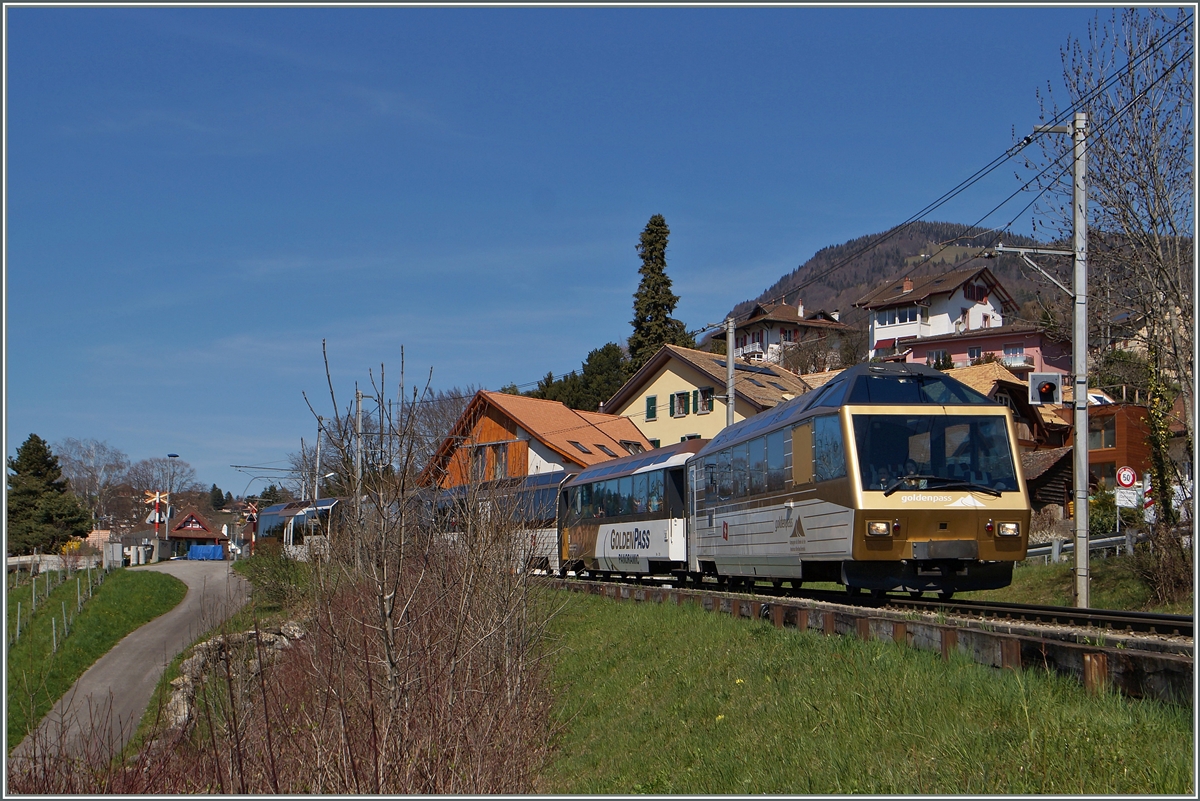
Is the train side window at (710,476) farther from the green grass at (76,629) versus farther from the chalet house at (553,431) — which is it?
the chalet house at (553,431)

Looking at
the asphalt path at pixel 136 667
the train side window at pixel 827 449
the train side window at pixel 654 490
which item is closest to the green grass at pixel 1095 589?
the train side window at pixel 827 449

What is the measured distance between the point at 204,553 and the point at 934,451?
7687cm

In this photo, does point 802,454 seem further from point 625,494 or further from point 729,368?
point 729,368

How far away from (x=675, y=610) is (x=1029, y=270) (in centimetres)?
988

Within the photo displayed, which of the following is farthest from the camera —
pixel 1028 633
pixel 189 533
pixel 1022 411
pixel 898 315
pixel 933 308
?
pixel 933 308

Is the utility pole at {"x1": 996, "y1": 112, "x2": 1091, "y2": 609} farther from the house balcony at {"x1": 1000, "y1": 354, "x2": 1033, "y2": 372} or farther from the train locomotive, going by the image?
the house balcony at {"x1": 1000, "y1": 354, "x2": 1033, "y2": 372}

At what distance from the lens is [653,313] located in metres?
76.4

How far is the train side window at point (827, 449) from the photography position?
14641 millimetres

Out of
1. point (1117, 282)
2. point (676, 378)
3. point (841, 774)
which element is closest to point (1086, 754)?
point (841, 774)

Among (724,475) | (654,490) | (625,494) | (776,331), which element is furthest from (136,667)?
(776,331)

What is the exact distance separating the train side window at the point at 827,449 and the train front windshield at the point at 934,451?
29 centimetres

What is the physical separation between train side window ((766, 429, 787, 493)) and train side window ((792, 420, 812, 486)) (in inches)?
17.7

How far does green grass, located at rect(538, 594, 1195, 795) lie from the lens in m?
6.37

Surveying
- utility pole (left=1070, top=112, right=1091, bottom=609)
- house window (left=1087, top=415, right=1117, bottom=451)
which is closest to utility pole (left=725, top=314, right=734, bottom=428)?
utility pole (left=1070, top=112, right=1091, bottom=609)
